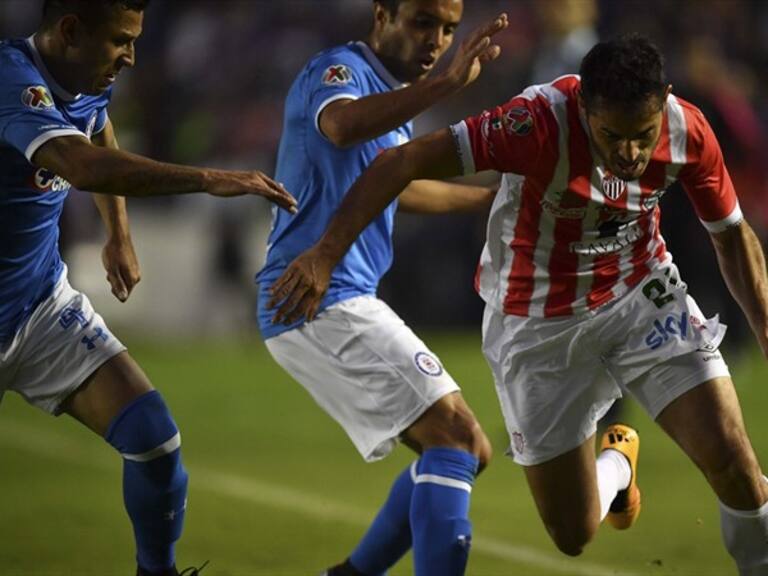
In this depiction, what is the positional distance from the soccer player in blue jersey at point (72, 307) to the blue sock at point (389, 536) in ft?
2.11

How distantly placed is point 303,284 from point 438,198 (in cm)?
147

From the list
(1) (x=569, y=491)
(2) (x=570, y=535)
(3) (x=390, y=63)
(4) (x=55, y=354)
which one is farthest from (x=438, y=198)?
(4) (x=55, y=354)

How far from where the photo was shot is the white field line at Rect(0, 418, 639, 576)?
6496 mm

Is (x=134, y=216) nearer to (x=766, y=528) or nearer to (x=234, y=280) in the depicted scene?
(x=234, y=280)

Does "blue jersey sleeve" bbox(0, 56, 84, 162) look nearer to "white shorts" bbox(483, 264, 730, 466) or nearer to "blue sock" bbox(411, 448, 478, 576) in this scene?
"blue sock" bbox(411, 448, 478, 576)

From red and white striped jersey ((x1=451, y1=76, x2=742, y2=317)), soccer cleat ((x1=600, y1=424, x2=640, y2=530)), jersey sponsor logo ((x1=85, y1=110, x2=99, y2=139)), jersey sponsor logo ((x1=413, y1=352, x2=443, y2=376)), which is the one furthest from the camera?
soccer cleat ((x1=600, y1=424, x2=640, y2=530))

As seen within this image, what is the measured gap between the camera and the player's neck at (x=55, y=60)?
17.1 ft

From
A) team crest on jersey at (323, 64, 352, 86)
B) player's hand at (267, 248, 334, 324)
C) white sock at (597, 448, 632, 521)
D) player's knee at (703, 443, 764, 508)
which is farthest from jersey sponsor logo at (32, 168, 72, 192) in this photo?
player's knee at (703, 443, 764, 508)

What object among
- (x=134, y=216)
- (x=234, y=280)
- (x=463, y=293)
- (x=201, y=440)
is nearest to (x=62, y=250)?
(x=134, y=216)

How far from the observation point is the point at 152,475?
5.40 metres

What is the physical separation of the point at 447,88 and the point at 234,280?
1010 centimetres

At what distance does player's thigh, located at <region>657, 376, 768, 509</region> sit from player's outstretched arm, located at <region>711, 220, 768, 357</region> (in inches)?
10.6

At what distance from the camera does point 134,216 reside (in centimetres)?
1557

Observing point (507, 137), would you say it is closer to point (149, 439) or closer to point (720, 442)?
point (720, 442)
